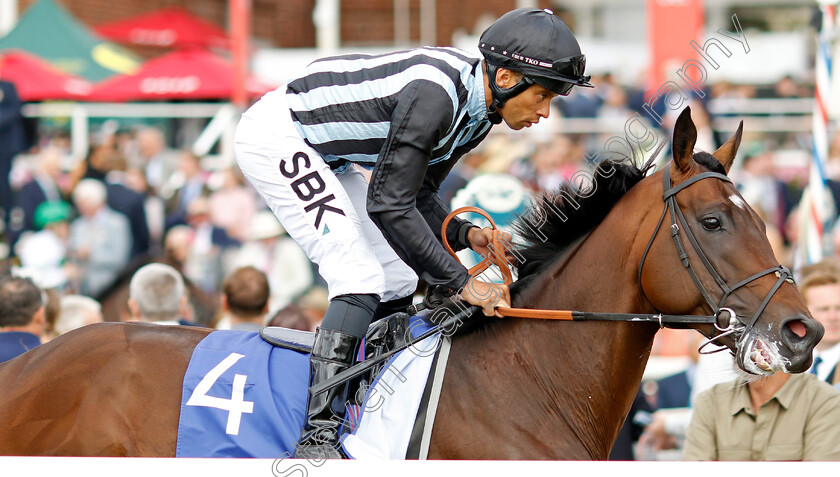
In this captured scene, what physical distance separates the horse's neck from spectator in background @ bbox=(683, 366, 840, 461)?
837 mm

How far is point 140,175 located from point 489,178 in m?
5.69

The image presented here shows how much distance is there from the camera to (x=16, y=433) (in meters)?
3.36

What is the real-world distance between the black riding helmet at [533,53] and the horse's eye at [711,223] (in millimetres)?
589

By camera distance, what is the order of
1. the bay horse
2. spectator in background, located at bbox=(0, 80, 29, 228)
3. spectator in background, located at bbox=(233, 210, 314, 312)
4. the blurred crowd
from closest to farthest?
1. the bay horse
2. the blurred crowd
3. spectator in background, located at bbox=(233, 210, 314, 312)
4. spectator in background, located at bbox=(0, 80, 29, 228)

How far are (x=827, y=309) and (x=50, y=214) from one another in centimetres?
699

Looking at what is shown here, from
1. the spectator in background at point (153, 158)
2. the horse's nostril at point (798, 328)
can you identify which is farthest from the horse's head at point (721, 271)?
the spectator in background at point (153, 158)

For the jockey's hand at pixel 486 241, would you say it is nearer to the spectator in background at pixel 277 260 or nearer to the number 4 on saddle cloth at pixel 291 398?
the number 4 on saddle cloth at pixel 291 398

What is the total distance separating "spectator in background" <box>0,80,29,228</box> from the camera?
29.3 ft

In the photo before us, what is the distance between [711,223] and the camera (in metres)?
3.10

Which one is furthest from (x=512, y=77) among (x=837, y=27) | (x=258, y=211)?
(x=258, y=211)

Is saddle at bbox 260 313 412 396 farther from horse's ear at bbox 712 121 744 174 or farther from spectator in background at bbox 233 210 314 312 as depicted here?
spectator in background at bbox 233 210 314 312

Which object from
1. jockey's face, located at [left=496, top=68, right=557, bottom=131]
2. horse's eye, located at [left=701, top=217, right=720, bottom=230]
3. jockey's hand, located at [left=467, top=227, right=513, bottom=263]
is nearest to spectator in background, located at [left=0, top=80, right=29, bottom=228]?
jockey's hand, located at [left=467, top=227, right=513, bottom=263]

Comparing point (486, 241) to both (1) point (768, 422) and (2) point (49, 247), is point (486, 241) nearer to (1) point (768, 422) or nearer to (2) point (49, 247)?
(1) point (768, 422)

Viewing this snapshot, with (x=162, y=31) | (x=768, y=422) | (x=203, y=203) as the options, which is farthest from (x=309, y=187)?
(x=162, y=31)
